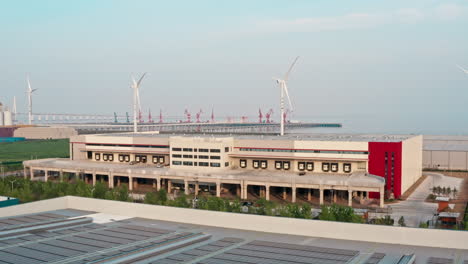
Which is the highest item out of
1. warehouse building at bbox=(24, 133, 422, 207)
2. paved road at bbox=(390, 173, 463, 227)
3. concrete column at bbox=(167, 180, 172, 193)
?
warehouse building at bbox=(24, 133, 422, 207)

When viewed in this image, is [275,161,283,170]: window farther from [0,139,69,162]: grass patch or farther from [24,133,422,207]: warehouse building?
[0,139,69,162]: grass patch

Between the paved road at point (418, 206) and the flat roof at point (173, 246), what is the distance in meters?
18.4

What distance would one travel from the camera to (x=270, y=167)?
5131cm

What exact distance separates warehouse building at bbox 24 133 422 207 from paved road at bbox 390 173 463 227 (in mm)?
1421

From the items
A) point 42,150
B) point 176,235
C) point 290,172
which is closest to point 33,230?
point 176,235

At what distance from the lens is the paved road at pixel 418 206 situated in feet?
125

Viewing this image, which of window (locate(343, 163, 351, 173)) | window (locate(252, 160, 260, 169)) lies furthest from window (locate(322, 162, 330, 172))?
window (locate(252, 160, 260, 169))

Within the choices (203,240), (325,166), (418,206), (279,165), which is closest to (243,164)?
(279,165)

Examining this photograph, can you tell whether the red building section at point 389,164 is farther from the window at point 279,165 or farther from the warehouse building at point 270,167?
the window at point 279,165

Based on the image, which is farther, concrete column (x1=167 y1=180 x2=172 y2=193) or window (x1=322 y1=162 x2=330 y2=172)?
concrete column (x1=167 y1=180 x2=172 y2=193)

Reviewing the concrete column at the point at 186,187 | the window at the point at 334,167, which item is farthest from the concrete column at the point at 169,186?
the window at the point at 334,167

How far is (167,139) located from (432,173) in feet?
117

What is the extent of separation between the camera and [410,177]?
53.1m

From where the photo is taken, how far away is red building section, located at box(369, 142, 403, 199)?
46.3 meters
